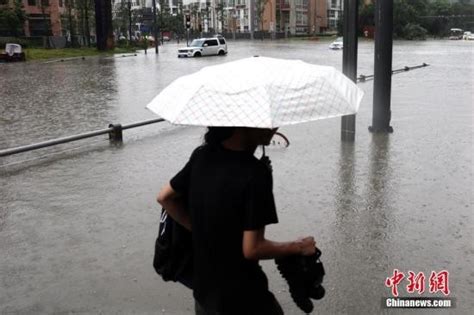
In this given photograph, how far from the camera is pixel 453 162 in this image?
707 cm

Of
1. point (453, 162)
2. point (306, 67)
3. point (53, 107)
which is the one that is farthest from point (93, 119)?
point (306, 67)

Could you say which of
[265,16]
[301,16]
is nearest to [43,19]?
[265,16]

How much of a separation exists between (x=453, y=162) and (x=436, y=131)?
2319 mm

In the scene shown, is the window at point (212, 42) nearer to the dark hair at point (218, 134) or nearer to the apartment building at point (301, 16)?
the dark hair at point (218, 134)

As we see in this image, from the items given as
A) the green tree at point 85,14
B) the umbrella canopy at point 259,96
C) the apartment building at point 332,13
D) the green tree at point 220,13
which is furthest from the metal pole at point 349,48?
the apartment building at point 332,13

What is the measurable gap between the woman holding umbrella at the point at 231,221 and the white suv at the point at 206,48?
4238 centimetres

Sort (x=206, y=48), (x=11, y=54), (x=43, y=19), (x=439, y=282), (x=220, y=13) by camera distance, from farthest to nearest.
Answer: (x=220, y=13), (x=43, y=19), (x=206, y=48), (x=11, y=54), (x=439, y=282)

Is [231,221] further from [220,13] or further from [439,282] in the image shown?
[220,13]

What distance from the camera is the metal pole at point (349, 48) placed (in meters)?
8.16

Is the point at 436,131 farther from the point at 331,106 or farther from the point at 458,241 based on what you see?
the point at 331,106

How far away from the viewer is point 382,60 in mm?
8820

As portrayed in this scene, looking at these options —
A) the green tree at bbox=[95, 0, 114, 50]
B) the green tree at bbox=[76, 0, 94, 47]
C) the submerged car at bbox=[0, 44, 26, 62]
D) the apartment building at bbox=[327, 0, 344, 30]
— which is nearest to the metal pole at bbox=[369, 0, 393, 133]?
the submerged car at bbox=[0, 44, 26, 62]

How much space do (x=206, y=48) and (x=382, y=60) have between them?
1493 inches

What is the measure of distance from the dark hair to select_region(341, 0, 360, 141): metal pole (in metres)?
6.20
